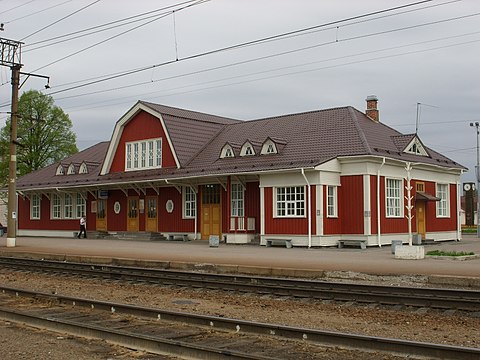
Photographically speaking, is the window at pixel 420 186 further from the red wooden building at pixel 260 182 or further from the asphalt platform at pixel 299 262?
the asphalt platform at pixel 299 262

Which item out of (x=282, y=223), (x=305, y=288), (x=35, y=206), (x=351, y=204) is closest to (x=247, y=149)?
(x=282, y=223)

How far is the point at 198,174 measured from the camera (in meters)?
29.8

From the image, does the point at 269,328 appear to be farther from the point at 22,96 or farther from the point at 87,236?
the point at 22,96

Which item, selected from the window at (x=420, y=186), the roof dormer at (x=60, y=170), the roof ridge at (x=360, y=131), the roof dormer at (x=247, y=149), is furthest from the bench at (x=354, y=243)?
the roof dormer at (x=60, y=170)

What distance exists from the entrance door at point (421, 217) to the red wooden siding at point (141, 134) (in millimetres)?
12480

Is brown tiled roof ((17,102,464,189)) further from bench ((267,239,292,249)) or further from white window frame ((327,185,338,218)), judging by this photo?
bench ((267,239,292,249))

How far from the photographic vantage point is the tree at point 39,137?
2144 inches

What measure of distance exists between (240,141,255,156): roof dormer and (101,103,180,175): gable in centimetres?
395

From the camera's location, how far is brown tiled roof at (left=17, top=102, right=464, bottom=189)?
2748cm

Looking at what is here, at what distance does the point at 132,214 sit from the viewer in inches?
1396

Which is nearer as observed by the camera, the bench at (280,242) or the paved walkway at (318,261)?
the paved walkway at (318,261)

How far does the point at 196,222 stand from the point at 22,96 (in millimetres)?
30324

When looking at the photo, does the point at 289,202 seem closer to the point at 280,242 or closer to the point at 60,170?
the point at 280,242

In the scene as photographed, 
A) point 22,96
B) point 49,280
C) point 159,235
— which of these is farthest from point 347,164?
point 22,96
